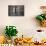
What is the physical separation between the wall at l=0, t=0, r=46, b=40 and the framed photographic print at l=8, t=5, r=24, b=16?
0.17 feet

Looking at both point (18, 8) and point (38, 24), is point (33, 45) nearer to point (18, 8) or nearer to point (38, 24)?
point (38, 24)

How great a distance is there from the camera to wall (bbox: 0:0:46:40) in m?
2.92

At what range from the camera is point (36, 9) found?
2932 mm

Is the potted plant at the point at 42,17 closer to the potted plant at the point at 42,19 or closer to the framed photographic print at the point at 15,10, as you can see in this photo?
the potted plant at the point at 42,19

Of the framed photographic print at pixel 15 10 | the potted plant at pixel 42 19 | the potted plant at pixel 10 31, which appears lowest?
the potted plant at pixel 10 31

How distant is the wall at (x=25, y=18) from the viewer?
2.92m

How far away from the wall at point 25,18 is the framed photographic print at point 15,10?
0.17 feet

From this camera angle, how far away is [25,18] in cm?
293

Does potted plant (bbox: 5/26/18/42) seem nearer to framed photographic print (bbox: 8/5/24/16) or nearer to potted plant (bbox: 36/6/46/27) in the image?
framed photographic print (bbox: 8/5/24/16)

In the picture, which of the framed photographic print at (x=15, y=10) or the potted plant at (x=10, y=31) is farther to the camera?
the framed photographic print at (x=15, y=10)

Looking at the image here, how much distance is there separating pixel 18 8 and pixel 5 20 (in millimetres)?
303

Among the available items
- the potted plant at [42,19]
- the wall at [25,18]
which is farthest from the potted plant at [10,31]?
the potted plant at [42,19]

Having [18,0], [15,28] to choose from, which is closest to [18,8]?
[18,0]

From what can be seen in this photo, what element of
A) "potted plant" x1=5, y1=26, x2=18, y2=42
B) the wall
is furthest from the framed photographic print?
"potted plant" x1=5, y1=26, x2=18, y2=42
